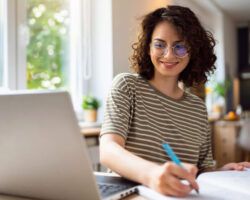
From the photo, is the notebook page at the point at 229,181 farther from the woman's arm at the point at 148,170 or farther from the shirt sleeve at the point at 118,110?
the shirt sleeve at the point at 118,110

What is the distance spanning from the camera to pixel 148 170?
2.21 ft

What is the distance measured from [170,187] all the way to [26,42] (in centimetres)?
179

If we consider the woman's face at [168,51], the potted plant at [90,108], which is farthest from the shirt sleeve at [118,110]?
the potted plant at [90,108]

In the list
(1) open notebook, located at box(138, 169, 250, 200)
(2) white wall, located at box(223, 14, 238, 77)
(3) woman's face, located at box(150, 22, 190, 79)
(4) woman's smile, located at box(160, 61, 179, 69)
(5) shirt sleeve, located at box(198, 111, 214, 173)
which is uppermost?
(2) white wall, located at box(223, 14, 238, 77)

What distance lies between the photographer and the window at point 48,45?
2107mm

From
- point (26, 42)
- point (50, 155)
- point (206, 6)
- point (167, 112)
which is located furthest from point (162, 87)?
point (206, 6)

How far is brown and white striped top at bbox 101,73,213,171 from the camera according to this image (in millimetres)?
1005

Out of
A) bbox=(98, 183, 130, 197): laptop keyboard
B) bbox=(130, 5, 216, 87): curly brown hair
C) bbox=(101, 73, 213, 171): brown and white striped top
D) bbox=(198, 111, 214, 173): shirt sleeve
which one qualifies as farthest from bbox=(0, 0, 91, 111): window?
bbox=(98, 183, 130, 197): laptop keyboard

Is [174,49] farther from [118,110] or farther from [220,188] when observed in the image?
[220,188]

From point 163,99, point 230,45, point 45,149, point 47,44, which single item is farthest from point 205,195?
point 230,45

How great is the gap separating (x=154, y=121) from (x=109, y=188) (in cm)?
35

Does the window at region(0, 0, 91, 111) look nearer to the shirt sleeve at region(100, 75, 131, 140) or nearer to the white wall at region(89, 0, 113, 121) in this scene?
the white wall at region(89, 0, 113, 121)

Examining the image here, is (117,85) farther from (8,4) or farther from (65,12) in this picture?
(65,12)

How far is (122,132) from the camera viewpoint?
0.92 metres
